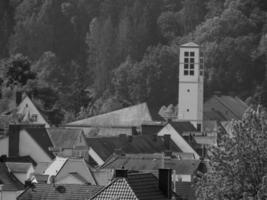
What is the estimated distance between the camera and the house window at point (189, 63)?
10988 cm

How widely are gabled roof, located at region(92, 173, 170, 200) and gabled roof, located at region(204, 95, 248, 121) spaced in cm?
6892

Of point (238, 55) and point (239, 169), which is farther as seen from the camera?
point (238, 55)

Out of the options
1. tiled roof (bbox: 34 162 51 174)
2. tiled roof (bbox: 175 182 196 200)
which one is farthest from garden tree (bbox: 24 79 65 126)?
tiled roof (bbox: 175 182 196 200)

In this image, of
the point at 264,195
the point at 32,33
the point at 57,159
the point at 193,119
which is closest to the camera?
the point at 264,195

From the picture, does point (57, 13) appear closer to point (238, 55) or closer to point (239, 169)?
point (238, 55)

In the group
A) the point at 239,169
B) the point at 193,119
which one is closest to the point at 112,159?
the point at 239,169

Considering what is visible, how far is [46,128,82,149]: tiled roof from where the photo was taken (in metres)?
74.6

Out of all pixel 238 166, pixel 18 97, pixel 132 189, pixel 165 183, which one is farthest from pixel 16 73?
pixel 132 189

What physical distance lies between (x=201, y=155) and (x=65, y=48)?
8595cm

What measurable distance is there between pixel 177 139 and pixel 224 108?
39047 mm

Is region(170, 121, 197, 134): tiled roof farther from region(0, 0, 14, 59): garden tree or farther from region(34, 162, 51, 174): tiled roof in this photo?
region(0, 0, 14, 59): garden tree

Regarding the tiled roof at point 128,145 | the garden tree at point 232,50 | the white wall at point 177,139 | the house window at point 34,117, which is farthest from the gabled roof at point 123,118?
the garden tree at point 232,50

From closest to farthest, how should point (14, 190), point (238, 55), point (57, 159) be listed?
point (14, 190) < point (57, 159) < point (238, 55)

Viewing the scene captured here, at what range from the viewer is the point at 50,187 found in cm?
5228
